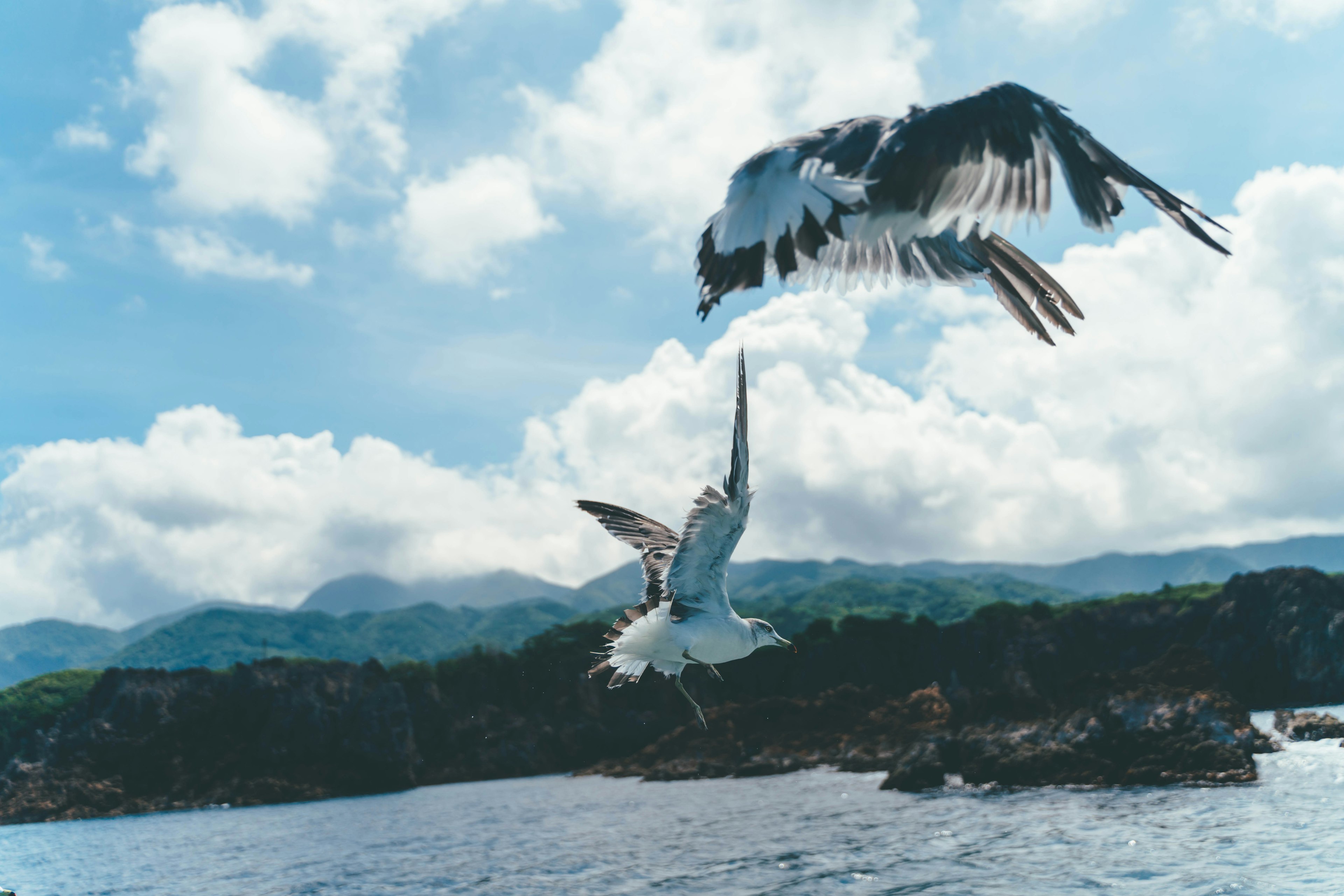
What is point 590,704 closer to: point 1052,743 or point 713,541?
point 1052,743

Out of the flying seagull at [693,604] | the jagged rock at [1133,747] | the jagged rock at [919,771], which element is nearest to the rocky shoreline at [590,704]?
the jagged rock at [919,771]

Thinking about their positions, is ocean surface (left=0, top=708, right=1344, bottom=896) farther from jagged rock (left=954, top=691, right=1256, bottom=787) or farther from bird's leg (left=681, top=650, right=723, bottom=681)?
bird's leg (left=681, top=650, right=723, bottom=681)

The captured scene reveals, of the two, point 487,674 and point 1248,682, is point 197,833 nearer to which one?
point 487,674

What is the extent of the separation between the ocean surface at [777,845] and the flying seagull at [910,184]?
77.9 feet

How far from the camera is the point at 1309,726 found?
44500 mm

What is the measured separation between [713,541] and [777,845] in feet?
102

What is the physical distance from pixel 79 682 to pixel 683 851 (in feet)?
313

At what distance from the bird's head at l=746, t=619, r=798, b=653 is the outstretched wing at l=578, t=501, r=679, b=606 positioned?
0.98 metres

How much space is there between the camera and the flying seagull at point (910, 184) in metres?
3.54

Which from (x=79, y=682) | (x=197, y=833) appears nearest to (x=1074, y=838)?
(x=197, y=833)

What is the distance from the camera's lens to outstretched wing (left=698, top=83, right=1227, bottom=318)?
3.54m

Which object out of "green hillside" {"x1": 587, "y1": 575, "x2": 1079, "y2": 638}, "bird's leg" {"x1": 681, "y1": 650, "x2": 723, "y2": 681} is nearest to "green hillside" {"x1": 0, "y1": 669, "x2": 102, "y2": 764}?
"green hillside" {"x1": 587, "y1": 575, "x2": 1079, "y2": 638}

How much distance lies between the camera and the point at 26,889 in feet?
130

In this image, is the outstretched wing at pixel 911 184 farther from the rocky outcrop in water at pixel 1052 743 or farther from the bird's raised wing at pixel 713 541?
the rocky outcrop in water at pixel 1052 743
